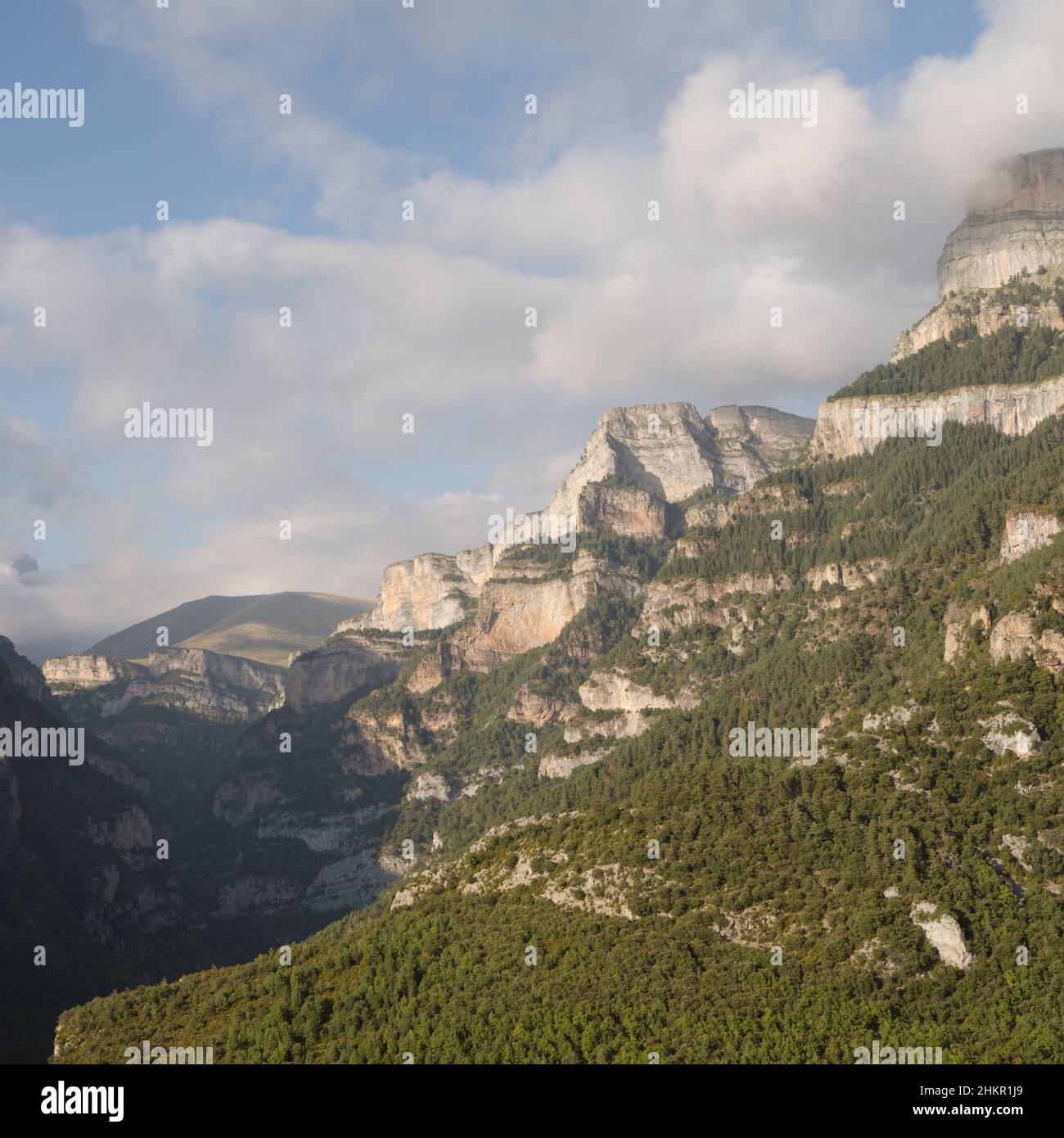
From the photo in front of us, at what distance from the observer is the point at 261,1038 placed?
104 meters

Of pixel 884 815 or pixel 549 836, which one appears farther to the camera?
pixel 549 836

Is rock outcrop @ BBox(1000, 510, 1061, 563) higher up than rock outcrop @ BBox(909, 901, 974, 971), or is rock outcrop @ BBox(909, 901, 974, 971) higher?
rock outcrop @ BBox(1000, 510, 1061, 563)

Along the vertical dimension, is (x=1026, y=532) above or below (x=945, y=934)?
above

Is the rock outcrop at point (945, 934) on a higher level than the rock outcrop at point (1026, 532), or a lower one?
lower

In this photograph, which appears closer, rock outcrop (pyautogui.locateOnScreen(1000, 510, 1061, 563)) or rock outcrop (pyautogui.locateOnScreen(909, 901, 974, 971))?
rock outcrop (pyautogui.locateOnScreen(909, 901, 974, 971))

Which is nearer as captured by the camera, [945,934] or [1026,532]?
[945,934]

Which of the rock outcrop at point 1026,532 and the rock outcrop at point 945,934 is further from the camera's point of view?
the rock outcrop at point 1026,532
